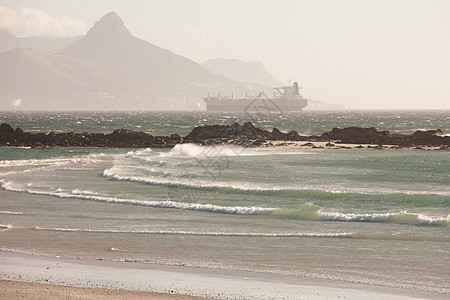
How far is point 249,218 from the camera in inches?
750

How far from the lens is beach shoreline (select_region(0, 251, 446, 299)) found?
10531 mm

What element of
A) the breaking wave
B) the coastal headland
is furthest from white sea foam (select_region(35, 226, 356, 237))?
the coastal headland

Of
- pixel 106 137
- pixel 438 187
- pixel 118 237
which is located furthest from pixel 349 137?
pixel 118 237

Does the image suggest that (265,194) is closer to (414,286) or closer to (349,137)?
(414,286)

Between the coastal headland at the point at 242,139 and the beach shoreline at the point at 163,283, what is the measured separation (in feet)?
142

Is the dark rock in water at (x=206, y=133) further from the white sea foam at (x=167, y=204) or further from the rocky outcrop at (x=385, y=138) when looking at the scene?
the white sea foam at (x=167, y=204)

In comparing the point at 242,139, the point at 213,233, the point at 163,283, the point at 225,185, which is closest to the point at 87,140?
the point at 242,139

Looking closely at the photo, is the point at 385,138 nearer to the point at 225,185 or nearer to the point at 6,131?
the point at 225,185

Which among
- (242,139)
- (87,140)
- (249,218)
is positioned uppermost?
(249,218)

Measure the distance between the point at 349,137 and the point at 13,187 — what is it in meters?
42.6

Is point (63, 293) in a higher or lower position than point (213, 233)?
higher

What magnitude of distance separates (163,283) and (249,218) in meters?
8.00

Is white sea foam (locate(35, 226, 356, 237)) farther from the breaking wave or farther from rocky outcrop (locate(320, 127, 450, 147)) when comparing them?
rocky outcrop (locate(320, 127, 450, 147))

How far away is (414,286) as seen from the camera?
37.2 ft
